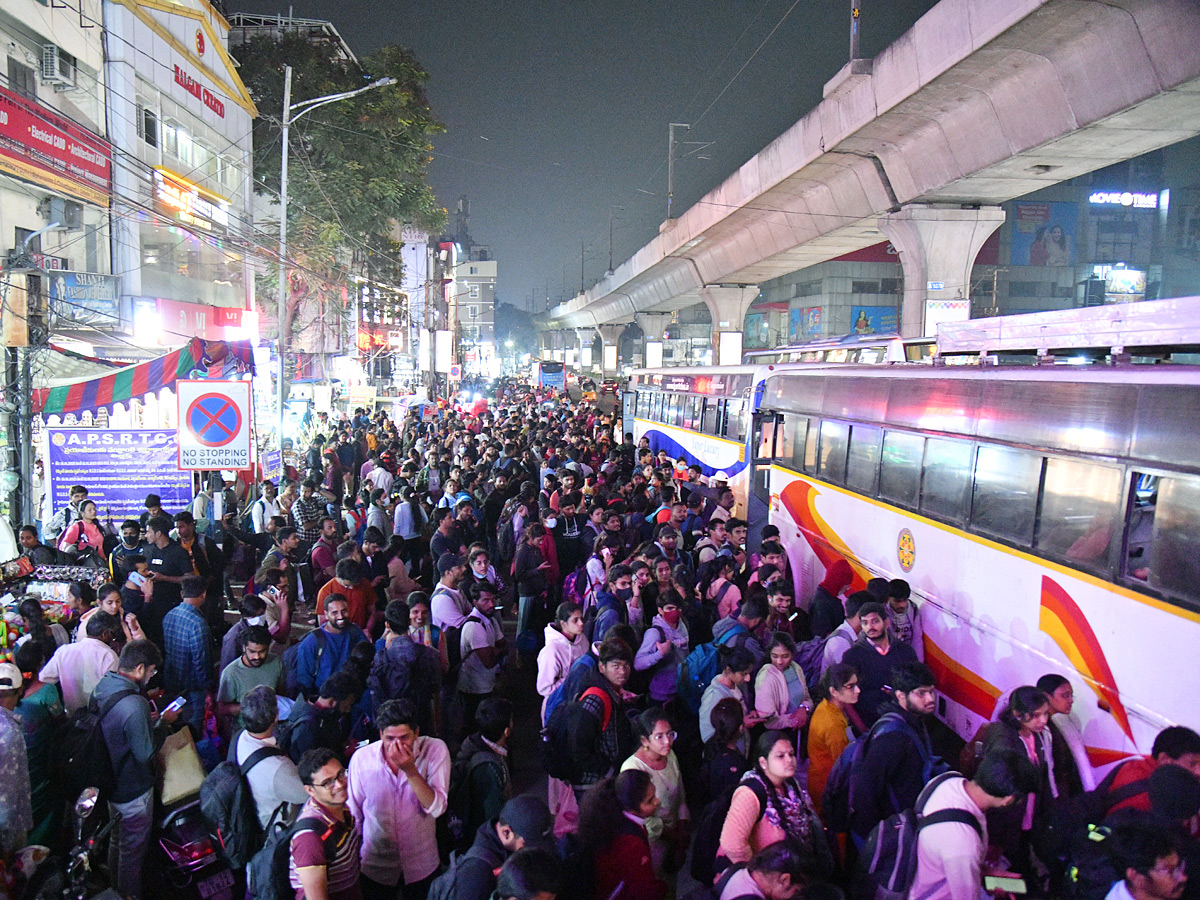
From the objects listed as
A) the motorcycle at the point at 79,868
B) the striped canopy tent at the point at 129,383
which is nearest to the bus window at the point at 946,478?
the motorcycle at the point at 79,868

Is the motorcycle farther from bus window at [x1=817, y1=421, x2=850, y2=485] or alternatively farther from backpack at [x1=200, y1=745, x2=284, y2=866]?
bus window at [x1=817, y1=421, x2=850, y2=485]

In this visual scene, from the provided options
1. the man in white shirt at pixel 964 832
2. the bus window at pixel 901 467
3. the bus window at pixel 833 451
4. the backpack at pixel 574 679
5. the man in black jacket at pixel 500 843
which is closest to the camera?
the man in black jacket at pixel 500 843

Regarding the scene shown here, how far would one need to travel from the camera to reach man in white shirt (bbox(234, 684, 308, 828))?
4180 millimetres

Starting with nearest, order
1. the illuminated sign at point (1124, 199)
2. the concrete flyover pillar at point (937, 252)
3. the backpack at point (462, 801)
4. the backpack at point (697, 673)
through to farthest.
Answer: the backpack at point (462, 801) → the backpack at point (697, 673) → the concrete flyover pillar at point (937, 252) → the illuminated sign at point (1124, 199)

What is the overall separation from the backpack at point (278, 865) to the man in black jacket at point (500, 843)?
737 millimetres

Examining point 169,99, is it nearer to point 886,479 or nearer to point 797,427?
point 797,427

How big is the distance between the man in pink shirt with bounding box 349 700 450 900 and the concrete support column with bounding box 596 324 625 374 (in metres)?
68.4

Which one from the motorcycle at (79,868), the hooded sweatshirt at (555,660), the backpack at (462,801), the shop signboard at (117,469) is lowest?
the motorcycle at (79,868)

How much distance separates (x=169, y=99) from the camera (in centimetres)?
2278

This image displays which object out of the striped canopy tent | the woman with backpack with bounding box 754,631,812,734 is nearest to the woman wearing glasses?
the woman with backpack with bounding box 754,631,812,734

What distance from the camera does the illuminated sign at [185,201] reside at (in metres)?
19.7

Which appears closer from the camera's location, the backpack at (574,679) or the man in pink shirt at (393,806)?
the man in pink shirt at (393,806)

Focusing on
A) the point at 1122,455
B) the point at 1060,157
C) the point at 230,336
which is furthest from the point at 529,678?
the point at 230,336

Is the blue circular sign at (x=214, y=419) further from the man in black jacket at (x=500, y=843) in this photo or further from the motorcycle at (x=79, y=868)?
the man in black jacket at (x=500, y=843)
